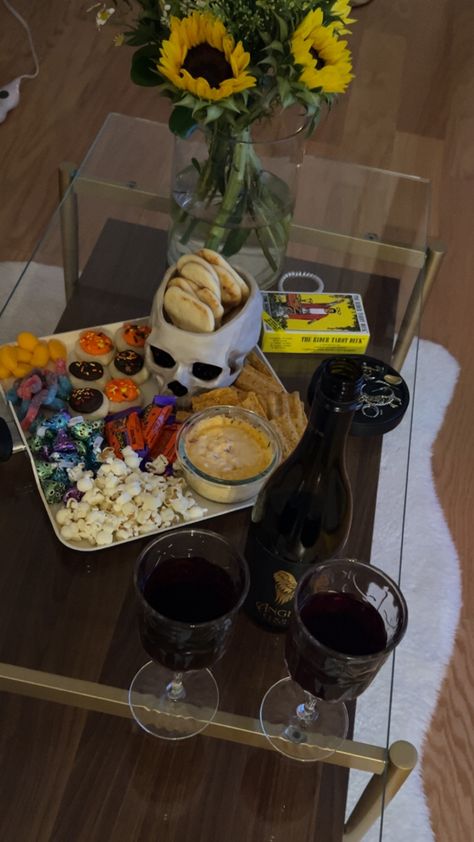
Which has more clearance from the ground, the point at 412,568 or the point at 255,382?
the point at 255,382

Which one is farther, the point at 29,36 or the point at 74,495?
the point at 29,36

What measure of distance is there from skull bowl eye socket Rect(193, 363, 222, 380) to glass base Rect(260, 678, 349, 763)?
1.32ft

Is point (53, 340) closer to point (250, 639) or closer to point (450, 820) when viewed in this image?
point (250, 639)

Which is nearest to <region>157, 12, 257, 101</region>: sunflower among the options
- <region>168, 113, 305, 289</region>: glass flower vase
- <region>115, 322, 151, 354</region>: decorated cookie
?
<region>168, 113, 305, 289</region>: glass flower vase

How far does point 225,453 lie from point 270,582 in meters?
0.19

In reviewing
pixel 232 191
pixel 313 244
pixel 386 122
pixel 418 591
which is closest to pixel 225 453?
pixel 232 191

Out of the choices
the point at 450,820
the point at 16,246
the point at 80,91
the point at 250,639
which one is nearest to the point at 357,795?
the point at 250,639

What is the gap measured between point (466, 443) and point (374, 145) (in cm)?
115

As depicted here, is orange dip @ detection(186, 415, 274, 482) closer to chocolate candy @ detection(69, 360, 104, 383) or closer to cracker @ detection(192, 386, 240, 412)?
cracker @ detection(192, 386, 240, 412)

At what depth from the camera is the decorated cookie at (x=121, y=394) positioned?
1.08m

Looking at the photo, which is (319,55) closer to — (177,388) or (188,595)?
(177,388)

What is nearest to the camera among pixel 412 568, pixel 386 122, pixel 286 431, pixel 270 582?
pixel 270 582

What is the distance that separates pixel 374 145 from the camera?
251cm

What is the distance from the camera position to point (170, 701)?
0.87 m
